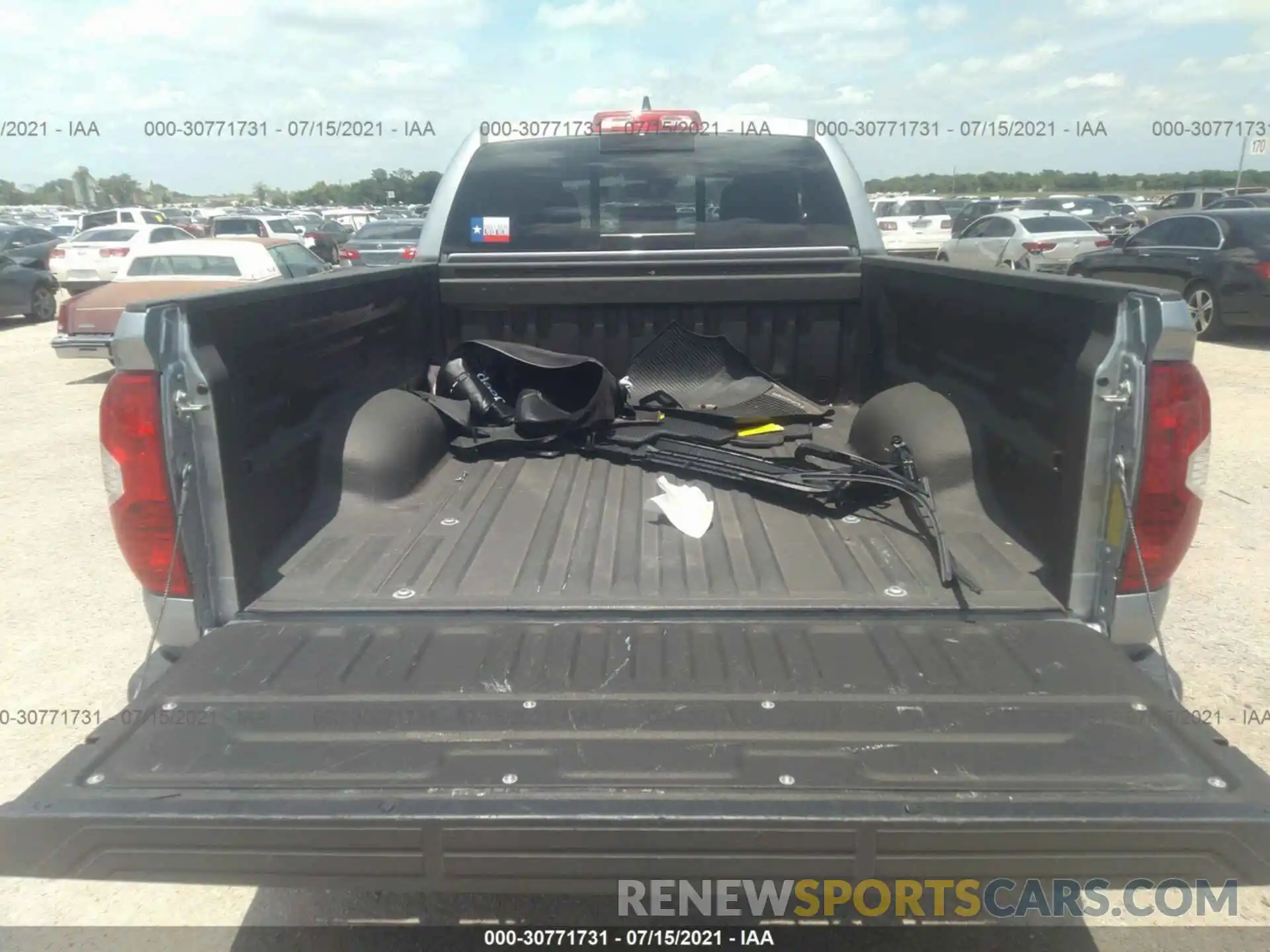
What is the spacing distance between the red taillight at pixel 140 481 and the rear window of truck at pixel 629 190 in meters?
2.32

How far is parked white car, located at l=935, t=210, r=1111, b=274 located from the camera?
17344mm

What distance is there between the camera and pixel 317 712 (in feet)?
6.47

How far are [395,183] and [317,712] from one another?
27398mm

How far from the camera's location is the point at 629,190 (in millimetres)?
4402

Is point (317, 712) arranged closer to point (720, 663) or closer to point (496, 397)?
point (720, 663)

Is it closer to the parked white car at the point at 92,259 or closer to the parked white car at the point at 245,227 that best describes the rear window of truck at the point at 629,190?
the parked white car at the point at 92,259

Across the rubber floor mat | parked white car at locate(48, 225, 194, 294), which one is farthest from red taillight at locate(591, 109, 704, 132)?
parked white car at locate(48, 225, 194, 294)

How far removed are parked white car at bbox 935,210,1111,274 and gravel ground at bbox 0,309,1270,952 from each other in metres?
8.51

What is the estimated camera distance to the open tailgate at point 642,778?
167cm

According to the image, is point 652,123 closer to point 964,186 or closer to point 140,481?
point 140,481

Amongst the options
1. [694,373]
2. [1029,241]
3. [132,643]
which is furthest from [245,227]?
[694,373]

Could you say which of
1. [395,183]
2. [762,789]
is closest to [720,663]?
[762,789]

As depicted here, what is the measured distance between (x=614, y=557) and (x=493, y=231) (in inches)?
84.5

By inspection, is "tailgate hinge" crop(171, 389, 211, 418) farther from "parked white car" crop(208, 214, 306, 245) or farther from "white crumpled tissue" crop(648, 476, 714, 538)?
"parked white car" crop(208, 214, 306, 245)
